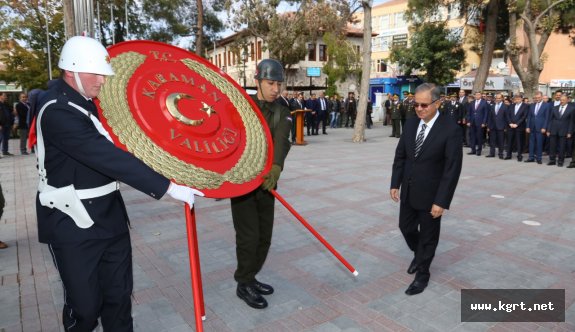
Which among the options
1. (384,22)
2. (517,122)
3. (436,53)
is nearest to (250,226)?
(517,122)

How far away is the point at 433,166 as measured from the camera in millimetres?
3723

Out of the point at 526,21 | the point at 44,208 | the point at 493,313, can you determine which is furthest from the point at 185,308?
the point at 526,21

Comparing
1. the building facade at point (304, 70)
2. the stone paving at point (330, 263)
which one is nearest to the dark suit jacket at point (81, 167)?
the stone paving at point (330, 263)

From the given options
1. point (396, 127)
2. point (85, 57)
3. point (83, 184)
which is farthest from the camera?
point (396, 127)

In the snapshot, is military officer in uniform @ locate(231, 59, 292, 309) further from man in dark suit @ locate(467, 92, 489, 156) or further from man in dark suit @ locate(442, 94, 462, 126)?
man in dark suit @ locate(442, 94, 462, 126)

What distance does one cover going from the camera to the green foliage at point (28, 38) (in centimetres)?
2523

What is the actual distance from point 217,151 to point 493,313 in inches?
109

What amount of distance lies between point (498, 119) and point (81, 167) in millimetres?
12656

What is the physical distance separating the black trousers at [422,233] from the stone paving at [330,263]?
0.26 metres

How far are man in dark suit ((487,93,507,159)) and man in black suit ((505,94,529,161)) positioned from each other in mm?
161

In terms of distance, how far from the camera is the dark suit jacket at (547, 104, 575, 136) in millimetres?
10984

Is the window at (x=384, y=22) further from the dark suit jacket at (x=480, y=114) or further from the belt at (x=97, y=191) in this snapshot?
the belt at (x=97, y=191)

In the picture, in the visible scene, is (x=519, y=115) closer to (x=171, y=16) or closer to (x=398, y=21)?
(x=171, y=16)

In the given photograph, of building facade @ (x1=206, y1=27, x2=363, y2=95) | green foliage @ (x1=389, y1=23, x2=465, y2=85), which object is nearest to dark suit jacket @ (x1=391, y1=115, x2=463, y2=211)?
green foliage @ (x1=389, y1=23, x2=465, y2=85)
